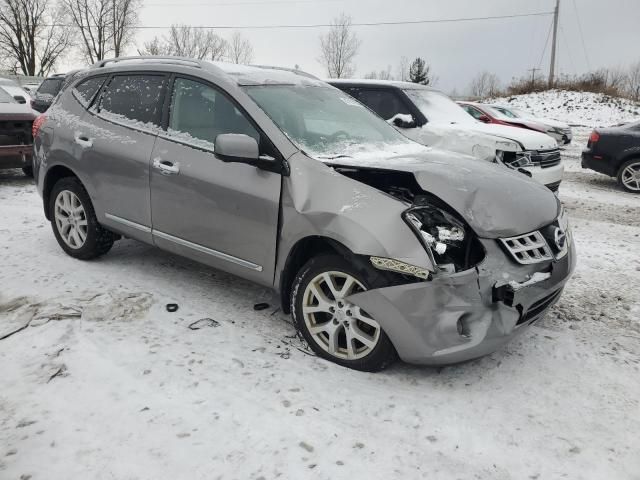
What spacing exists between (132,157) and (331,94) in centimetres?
171

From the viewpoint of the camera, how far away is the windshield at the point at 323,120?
10.9ft

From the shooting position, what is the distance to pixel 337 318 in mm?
2965

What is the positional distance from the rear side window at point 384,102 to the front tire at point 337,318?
189 inches

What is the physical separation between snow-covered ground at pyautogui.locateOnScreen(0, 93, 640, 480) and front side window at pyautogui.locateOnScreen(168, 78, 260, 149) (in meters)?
1.28

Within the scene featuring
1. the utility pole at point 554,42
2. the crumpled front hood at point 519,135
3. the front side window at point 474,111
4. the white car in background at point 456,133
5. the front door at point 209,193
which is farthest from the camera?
the utility pole at point 554,42

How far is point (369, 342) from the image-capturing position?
2.88 meters

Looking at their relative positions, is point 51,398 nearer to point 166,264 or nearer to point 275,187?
point 275,187

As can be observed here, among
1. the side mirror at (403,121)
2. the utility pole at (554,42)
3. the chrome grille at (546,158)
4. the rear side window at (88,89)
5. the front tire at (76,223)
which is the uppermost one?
the utility pole at (554,42)

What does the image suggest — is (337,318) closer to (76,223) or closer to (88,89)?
(76,223)

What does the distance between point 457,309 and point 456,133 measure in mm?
4838

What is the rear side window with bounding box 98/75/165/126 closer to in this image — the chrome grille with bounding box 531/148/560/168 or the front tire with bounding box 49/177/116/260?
the front tire with bounding box 49/177/116/260

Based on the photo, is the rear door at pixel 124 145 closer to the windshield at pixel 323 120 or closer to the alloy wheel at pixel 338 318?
the windshield at pixel 323 120

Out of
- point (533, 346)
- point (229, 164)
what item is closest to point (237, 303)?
point (229, 164)

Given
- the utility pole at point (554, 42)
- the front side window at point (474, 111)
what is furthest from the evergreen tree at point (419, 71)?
the front side window at point (474, 111)
